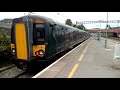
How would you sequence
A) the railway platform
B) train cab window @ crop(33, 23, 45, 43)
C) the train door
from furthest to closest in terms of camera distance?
1. train cab window @ crop(33, 23, 45, 43)
2. the train door
3. the railway platform

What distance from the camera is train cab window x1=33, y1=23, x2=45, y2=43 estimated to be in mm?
13336

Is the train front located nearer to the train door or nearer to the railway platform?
the train door

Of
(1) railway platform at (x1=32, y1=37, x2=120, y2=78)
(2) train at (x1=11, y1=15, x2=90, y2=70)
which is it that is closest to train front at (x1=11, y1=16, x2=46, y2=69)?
(2) train at (x1=11, y1=15, x2=90, y2=70)

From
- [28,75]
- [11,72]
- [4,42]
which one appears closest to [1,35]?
[4,42]

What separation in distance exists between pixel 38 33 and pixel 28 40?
0.84 m

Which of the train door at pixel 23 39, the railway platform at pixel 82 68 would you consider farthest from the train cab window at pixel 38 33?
the railway platform at pixel 82 68

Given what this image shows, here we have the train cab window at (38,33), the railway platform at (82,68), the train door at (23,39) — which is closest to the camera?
the railway platform at (82,68)

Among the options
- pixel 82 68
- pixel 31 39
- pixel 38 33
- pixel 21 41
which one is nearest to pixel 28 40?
pixel 31 39

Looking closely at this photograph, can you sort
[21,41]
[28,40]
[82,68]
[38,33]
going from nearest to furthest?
[82,68]
[28,40]
[21,41]
[38,33]

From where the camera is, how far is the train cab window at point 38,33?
1334cm

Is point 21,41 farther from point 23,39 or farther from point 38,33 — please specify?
point 38,33

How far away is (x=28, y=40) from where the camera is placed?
12906 millimetres

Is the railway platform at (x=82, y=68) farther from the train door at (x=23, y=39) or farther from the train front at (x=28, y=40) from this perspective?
the train door at (x=23, y=39)

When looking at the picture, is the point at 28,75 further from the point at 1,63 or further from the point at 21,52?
the point at 1,63
